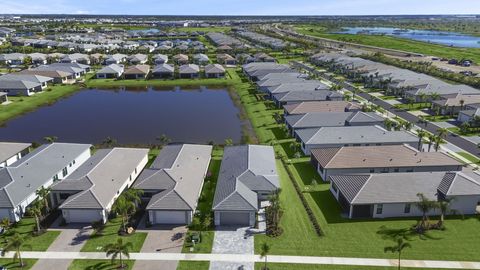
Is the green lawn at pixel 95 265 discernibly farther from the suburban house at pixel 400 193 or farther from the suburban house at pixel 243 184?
the suburban house at pixel 400 193

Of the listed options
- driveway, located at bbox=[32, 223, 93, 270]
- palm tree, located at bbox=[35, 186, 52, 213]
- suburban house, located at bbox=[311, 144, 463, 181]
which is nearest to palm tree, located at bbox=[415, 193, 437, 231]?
suburban house, located at bbox=[311, 144, 463, 181]

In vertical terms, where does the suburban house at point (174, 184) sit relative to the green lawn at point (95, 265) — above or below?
above

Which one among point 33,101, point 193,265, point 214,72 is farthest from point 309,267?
point 214,72

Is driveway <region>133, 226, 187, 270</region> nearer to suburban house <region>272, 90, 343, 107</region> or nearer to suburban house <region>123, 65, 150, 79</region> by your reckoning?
suburban house <region>272, 90, 343, 107</region>

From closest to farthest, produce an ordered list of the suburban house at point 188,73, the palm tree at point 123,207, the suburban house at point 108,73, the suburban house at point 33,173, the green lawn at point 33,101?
the palm tree at point 123,207, the suburban house at point 33,173, the green lawn at point 33,101, the suburban house at point 108,73, the suburban house at point 188,73

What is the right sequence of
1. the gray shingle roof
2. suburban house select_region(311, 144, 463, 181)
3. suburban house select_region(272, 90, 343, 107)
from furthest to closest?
suburban house select_region(272, 90, 343, 107) → suburban house select_region(311, 144, 463, 181) → the gray shingle roof

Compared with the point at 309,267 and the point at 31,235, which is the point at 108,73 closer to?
the point at 31,235

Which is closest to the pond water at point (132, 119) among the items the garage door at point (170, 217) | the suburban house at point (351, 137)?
the suburban house at point (351, 137)
